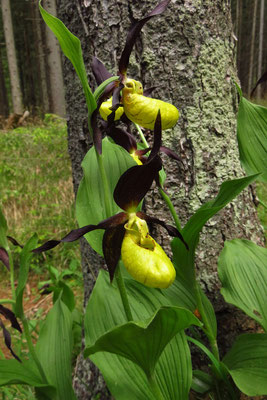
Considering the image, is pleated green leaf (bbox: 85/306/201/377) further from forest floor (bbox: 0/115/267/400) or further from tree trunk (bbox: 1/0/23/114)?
tree trunk (bbox: 1/0/23/114)

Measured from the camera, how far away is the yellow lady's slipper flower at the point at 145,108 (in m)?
0.83

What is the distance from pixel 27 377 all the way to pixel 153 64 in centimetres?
116

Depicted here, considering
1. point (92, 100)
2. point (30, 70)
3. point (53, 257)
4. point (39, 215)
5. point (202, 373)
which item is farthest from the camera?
point (30, 70)

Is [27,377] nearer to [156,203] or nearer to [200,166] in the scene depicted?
[156,203]

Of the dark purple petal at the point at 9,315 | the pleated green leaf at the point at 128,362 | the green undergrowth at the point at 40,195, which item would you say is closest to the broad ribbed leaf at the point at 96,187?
the pleated green leaf at the point at 128,362

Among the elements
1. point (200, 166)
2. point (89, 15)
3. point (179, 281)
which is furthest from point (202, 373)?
point (89, 15)

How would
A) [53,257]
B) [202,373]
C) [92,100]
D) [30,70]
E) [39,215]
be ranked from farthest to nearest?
[30,70] < [39,215] < [53,257] < [202,373] < [92,100]

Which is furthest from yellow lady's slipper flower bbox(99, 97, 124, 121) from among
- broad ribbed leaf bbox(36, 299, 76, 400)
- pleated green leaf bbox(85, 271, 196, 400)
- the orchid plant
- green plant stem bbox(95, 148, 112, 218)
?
A: broad ribbed leaf bbox(36, 299, 76, 400)

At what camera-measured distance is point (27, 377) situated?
1129 mm

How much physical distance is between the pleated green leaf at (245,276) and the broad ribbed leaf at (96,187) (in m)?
0.50

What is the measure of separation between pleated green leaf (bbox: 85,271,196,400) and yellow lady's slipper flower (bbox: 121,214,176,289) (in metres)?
0.29

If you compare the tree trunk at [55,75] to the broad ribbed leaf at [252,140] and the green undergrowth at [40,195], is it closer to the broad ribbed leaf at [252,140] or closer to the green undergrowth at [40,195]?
the green undergrowth at [40,195]

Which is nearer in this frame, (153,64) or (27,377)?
(27,377)

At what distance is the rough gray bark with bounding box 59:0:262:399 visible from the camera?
1346 millimetres
